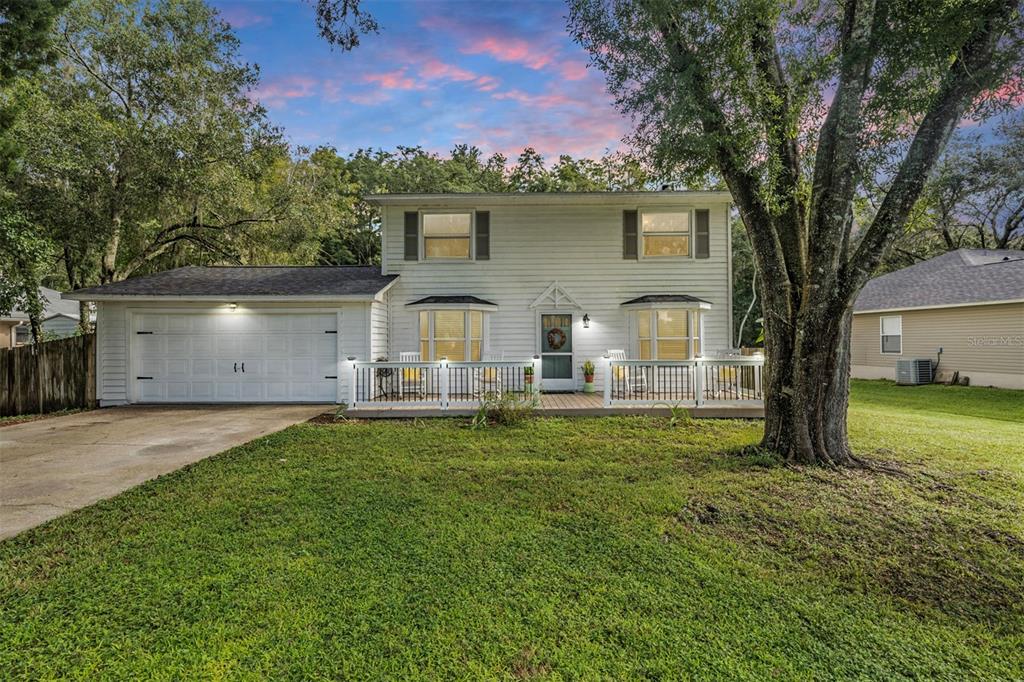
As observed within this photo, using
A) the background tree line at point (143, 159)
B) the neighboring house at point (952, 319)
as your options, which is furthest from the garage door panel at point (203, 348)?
the neighboring house at point (952, 319)

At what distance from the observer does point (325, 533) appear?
366 cm

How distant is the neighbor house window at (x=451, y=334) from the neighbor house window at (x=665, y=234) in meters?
4.64

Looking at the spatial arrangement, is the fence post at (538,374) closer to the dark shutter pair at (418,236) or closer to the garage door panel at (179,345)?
the dark shutter pair at (418,236)

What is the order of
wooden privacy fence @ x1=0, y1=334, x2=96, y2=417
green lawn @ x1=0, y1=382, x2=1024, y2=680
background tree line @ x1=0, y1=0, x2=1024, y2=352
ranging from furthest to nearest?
wooden privacy fence @ x1=0, y1=334, x2=96, y2=417, background tree line @ x1=0, y1=0, x2=1024, y2=352, green lawn @ x1=0, y1=382, x2=1024, y2=680

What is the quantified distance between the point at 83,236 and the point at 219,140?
377 cm

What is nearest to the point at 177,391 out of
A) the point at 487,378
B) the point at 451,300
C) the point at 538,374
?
the point at 451,300

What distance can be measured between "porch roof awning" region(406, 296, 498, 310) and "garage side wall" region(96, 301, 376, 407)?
1334mm

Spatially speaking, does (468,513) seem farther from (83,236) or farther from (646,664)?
(83,236)

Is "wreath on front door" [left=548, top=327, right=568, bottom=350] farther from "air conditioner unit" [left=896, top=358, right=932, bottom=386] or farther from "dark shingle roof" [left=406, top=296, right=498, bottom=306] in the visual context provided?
"air conditioner unit" [left=896, top=358, right=932, bottom=386]

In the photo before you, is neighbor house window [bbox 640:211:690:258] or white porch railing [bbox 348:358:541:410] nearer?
white porch railing [bbox 348:358:541:410]

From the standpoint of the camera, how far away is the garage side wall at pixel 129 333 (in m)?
10.1

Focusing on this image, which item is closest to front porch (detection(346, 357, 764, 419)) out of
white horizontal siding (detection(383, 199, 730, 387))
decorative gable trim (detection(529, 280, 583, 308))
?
white horizontal siding (detection(383, 199, 730, 387))

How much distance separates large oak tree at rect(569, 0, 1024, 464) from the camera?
4.76 m

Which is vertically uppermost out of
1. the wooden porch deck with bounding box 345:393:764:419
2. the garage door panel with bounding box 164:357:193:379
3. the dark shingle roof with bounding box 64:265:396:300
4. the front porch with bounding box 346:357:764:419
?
the dark shingle roof with bounding box 64:265:396:300
